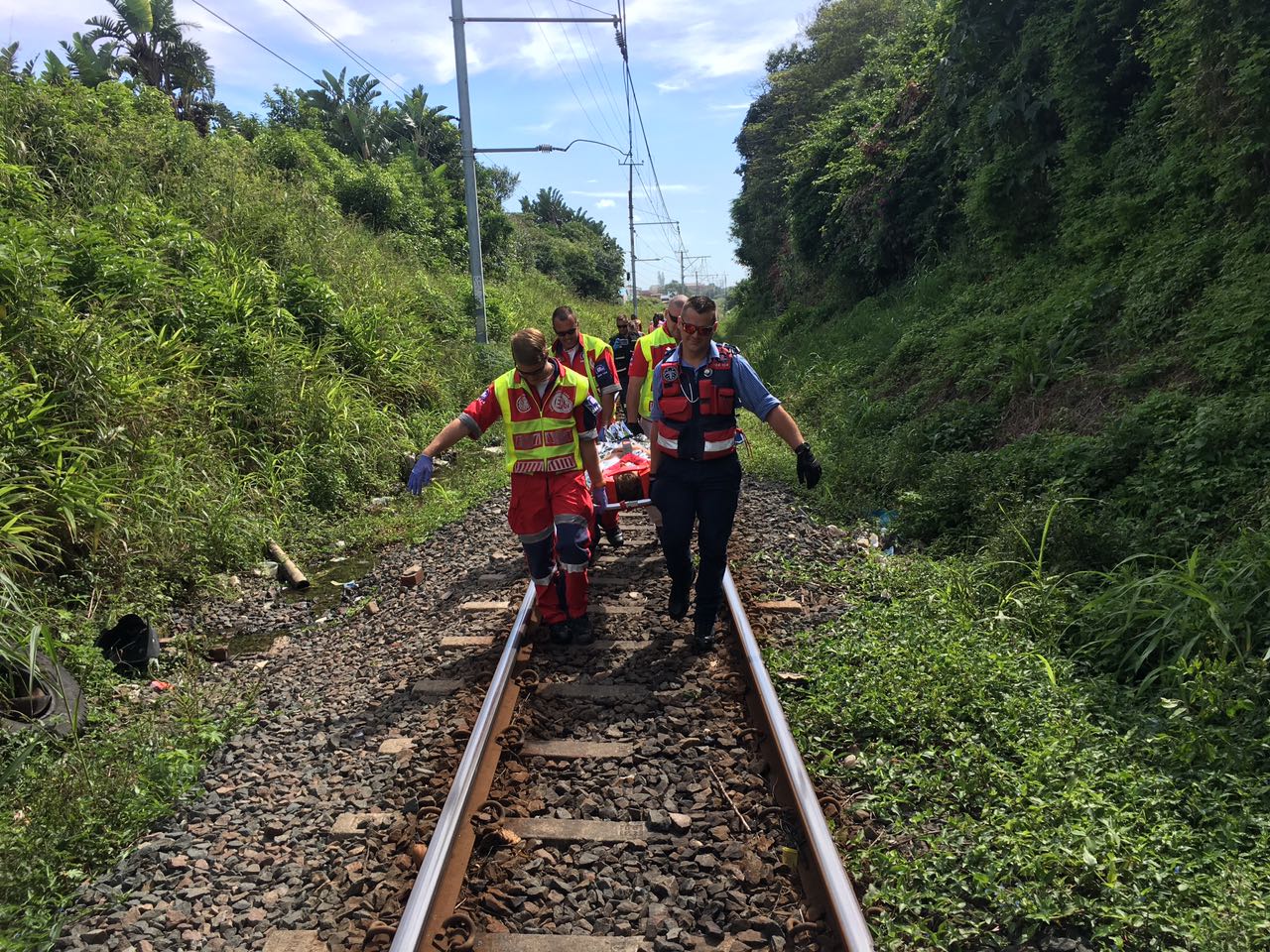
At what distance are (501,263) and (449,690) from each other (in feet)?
93.7

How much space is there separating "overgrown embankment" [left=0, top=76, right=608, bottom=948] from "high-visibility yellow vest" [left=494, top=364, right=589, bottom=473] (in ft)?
7.32

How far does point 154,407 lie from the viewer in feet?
23.8

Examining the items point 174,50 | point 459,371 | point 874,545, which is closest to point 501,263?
point 174,50

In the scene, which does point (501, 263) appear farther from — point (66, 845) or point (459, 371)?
point (66, 845)

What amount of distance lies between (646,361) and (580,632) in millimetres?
2013

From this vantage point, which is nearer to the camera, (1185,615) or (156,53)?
(1185,615)

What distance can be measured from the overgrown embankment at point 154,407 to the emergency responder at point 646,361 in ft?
10.3

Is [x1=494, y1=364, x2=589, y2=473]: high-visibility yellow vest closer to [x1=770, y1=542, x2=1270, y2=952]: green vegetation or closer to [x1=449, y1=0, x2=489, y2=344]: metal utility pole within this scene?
[x1=770, y1=542, x2=1270, y2=952]: green vegetation

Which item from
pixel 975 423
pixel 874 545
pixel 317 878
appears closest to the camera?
pixel 317 878

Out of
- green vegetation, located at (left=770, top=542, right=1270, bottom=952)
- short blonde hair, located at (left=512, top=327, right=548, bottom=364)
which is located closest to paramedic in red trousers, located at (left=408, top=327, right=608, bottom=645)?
short blonde hair, located at (left=512, top=327, right=548, bottom=364)

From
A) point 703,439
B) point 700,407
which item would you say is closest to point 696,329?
point 700,407

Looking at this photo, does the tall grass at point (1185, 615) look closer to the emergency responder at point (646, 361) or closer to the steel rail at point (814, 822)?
the steel rail at point (814, 822)

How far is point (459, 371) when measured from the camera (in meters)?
14.6

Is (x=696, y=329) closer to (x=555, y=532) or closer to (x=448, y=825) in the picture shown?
(x=555, y=532)
